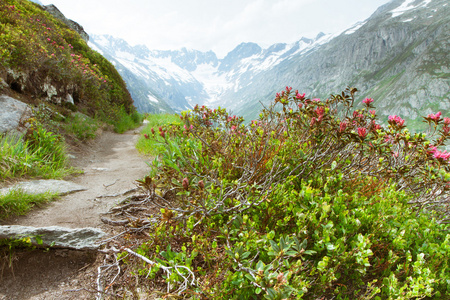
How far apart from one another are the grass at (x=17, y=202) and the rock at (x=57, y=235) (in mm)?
573

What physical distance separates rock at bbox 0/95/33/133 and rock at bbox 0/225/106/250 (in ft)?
11.7

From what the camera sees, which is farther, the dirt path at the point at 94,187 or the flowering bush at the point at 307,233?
the dirt path at the point at 94,187

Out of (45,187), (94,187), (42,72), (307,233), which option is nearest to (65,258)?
(45,187)

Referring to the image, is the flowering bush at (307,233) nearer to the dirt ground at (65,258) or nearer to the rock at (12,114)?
the dirt ground at (65,258)

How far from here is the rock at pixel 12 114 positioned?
459cm

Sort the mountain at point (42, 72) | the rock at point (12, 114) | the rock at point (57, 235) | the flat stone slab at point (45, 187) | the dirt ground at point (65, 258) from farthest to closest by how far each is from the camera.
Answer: the mountain at point (42, 72) → the rock at point (12, 114) → the flat stone slab at point (45, 187) → the rock at point (57, 235) → the dirt ground at point (65, 258)

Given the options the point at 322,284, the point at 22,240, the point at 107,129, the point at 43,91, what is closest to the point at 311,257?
the point at 322,284

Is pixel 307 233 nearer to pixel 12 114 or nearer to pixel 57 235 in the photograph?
pixel 57 235

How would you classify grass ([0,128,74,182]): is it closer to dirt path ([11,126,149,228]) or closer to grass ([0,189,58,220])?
dirt path ([11,126,149,228])

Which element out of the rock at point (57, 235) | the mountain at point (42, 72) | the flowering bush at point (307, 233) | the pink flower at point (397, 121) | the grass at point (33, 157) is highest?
the mountain at point (42, 72)

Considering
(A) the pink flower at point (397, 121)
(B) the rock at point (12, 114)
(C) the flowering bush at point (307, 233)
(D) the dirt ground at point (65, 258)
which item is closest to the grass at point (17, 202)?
(D) the dirt ground at point (65, 258)

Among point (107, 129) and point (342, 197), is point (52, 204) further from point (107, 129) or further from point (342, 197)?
point (107, 129)

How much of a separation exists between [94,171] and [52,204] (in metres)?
2.28

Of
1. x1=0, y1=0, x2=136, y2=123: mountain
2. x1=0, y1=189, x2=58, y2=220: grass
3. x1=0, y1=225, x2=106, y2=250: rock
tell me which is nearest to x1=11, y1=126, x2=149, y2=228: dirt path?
x1=0, y1=189, x2=58, y2=220: grass
